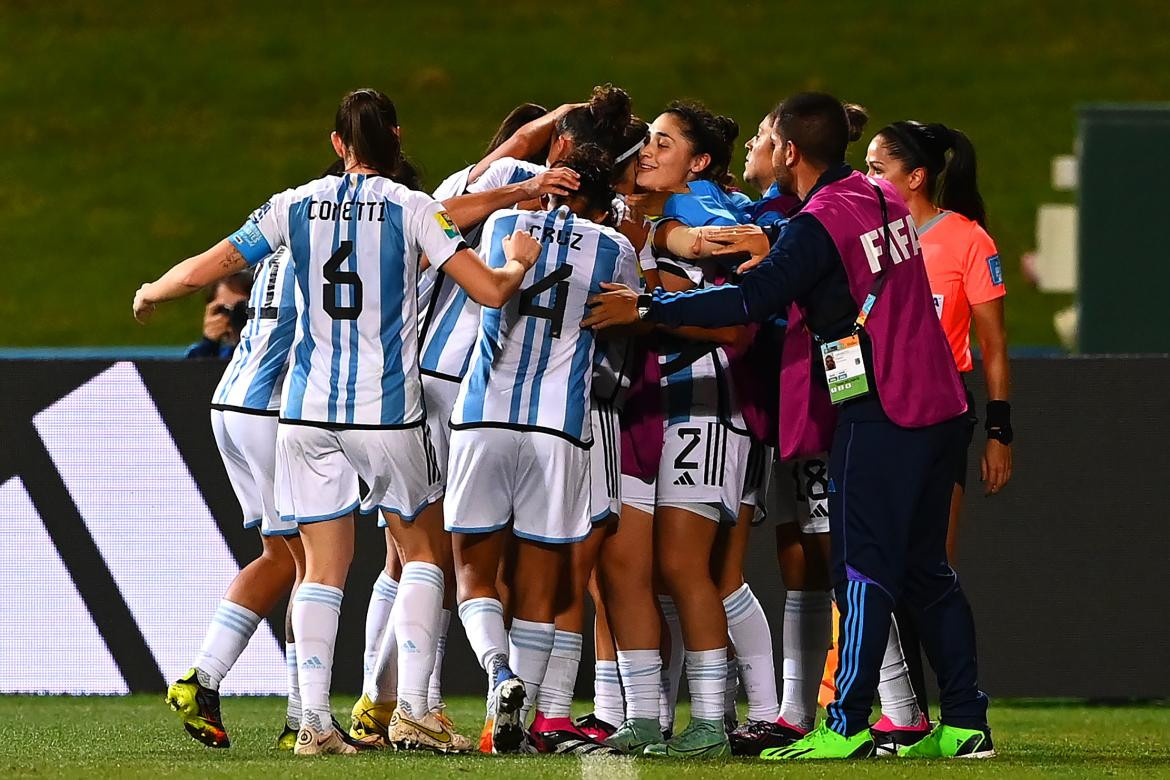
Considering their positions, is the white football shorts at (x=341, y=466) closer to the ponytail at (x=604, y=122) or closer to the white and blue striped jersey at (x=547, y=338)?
the white and blue striped jersey at (x=547, y=338)

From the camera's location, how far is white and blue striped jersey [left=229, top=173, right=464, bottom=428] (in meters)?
5.34

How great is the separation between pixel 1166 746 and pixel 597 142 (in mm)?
2860

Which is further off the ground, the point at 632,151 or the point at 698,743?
the point at 632,151

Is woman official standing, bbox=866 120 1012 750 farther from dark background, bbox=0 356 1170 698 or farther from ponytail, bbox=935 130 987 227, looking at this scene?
dark background, bbox=0 356 1170 698

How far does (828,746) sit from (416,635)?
4.27ft

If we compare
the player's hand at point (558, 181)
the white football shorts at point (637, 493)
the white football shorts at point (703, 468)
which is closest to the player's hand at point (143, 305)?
the player's hand at point (558, 181)

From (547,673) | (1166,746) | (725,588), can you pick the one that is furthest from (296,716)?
(1166,746)

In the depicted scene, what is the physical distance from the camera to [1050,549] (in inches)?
299

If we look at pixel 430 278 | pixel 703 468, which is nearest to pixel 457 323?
pixel 430 278

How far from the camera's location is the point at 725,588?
593cm

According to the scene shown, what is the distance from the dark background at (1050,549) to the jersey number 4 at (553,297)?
8.43 ft

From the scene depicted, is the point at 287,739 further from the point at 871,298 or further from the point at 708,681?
Result: the point at 871,298

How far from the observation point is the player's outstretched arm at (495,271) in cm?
517

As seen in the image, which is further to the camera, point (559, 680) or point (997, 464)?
point (997, 464)
